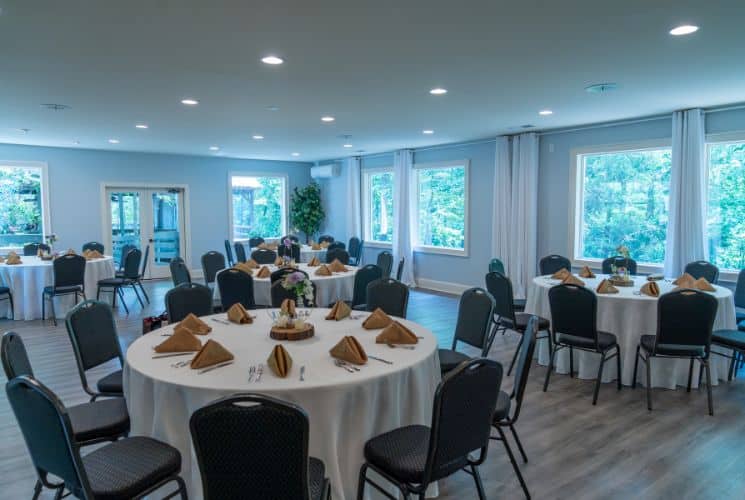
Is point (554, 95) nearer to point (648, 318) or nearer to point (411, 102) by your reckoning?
point (411, 102)

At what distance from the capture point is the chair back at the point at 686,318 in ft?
12.3

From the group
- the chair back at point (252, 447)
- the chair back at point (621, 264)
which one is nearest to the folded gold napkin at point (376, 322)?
the chair back at point (252, 447)

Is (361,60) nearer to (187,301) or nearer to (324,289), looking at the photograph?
(187,301)

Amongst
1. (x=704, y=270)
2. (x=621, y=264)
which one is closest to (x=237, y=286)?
(x=621, y=264)

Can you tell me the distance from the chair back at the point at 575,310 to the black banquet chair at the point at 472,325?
990 mm

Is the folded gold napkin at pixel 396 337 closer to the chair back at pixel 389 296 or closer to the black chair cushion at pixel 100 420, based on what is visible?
the chair back at pixel 389 296

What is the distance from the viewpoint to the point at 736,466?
3051mm

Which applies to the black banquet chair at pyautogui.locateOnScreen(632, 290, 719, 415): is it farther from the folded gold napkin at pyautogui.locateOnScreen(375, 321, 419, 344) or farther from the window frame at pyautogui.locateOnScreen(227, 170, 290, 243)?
the window frame at pyautogui.locateOnScreen(227, 170, 290, 243)

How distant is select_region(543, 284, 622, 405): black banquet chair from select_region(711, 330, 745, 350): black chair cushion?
0.80 meters

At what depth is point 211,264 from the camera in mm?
6934

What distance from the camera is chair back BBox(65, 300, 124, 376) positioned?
2.88 meters

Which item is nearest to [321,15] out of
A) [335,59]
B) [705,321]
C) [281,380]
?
[335,59]

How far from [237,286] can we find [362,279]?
4.23 feet

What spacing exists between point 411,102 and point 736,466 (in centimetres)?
421
